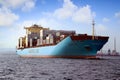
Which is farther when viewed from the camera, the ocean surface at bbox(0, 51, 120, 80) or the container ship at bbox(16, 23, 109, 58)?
the container ship at bbox(16, 23, 109, 58)

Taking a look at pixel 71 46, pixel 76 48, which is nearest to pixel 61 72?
pixel 71 46

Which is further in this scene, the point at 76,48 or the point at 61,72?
the point at 76,48

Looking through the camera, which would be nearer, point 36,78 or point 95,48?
point 36,78

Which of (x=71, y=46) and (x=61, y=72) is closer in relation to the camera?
(x=61, y=72)

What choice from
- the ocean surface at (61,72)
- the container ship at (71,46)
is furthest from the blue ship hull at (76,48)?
the ocean surface at (61,72)

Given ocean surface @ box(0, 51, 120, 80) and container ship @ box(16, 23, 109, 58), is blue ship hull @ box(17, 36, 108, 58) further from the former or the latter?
ocean surface @ box(0, 51, 120, 80)

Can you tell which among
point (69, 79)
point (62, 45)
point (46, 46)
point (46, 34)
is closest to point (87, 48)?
point (62, 45)

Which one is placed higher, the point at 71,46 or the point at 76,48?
the point at 71,46

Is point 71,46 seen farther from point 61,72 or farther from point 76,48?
point 61,72

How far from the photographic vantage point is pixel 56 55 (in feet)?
192

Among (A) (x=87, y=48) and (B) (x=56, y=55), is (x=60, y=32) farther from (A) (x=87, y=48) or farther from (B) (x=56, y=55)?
(A) (x=87, y=48)

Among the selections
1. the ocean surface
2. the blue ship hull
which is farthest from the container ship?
the ocean surface

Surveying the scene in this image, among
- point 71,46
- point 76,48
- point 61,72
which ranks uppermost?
point 71,46

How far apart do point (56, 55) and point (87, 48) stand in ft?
26.6
